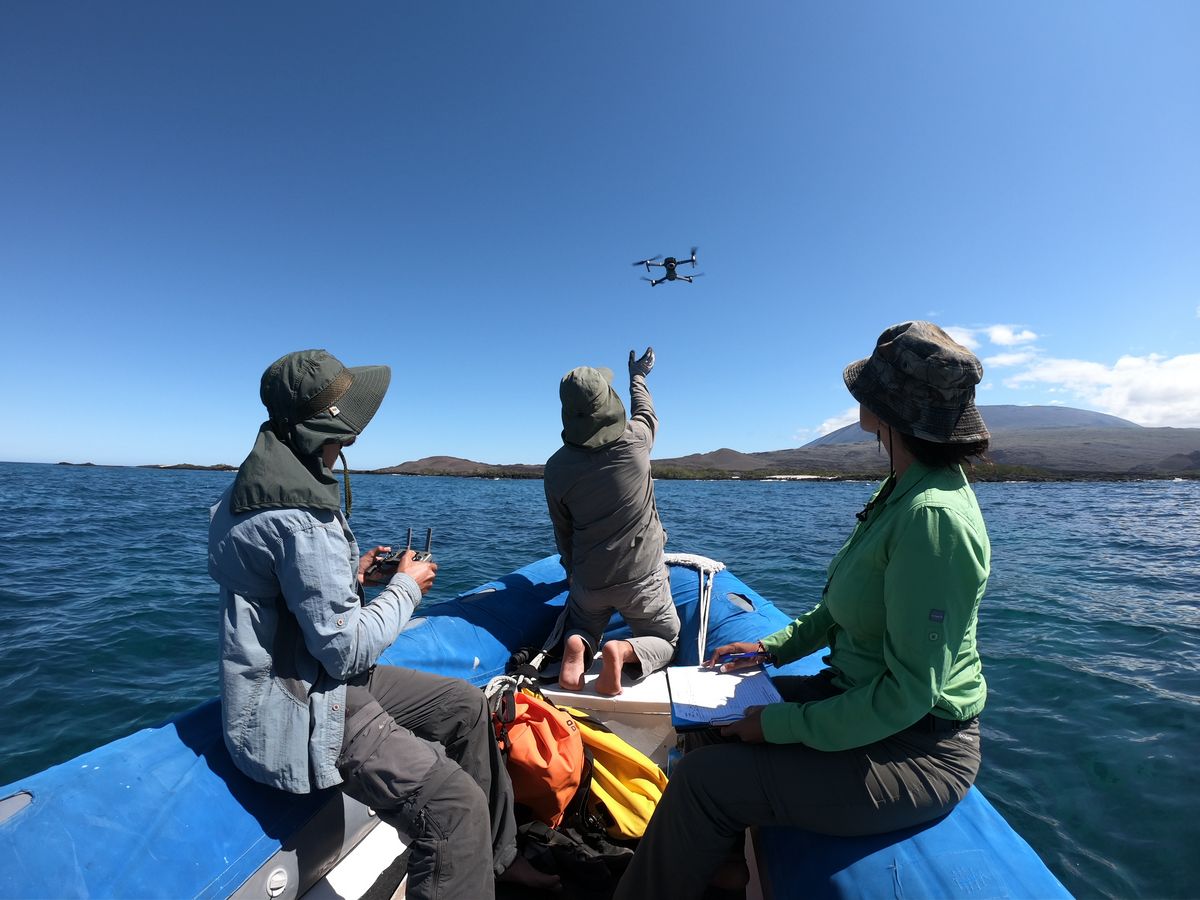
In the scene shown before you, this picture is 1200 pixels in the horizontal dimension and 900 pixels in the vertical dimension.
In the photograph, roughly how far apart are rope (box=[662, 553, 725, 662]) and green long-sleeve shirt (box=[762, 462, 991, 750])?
6.73 ft

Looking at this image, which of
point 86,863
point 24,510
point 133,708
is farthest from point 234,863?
point 24,510

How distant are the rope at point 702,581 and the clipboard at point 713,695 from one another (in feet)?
4.86

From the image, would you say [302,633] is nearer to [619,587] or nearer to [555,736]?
[555,736]

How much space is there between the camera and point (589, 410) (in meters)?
3.14

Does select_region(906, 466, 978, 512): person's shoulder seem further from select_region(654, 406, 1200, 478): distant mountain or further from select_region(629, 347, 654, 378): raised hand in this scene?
select_region(654, 406, 1200, 478): distant mountain

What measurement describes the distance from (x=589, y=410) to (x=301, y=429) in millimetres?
1614

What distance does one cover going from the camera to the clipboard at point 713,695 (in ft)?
6.24

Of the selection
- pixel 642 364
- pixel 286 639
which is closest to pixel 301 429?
pixel 286 639

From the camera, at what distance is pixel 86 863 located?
1536 millimetres

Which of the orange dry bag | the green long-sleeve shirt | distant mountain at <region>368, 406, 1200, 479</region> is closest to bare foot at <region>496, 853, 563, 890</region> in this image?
the orange dry bag

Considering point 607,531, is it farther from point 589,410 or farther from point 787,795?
point 787,795

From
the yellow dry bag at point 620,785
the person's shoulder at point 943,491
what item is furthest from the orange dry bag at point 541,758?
the person's shoulder at point 943,491

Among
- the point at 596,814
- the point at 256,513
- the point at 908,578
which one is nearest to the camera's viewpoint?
the point at 908,578

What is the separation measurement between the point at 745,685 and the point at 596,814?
3.32 feet
